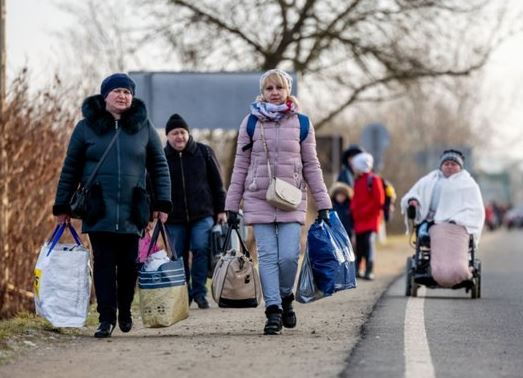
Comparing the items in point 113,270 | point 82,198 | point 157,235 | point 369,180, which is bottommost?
point 113,270

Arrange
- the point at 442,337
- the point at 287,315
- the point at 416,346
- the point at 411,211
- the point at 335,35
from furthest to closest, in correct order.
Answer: the point at 335,35 < the point at 411,211 < the point at 287,315 < the point at 442,337 < the point at 416,346

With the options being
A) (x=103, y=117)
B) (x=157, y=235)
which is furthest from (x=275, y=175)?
(x=103, y=117)

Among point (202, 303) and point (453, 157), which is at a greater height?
point (453, 157)

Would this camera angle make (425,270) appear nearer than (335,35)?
Yes

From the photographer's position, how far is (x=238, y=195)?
10148 millimetres

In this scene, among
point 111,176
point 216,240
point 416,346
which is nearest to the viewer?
point 416,346

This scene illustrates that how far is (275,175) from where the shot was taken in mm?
10023

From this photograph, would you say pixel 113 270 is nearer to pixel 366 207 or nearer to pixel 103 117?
pixel 103 117

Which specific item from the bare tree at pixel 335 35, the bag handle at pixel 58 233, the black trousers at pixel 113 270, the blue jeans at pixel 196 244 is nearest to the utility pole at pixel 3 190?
the blue jeans at pixel 196 244

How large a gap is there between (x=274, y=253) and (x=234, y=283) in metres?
0.45

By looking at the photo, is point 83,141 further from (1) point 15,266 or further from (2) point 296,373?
(1) point 15,266

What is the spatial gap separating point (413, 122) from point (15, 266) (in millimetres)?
56530

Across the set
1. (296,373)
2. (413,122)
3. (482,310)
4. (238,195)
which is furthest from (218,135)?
(413,122)

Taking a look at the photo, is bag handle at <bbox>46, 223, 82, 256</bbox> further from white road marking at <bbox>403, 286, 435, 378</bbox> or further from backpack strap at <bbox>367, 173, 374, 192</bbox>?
backpack strap at <bbox>367, 173, 374, 192</bbox>
